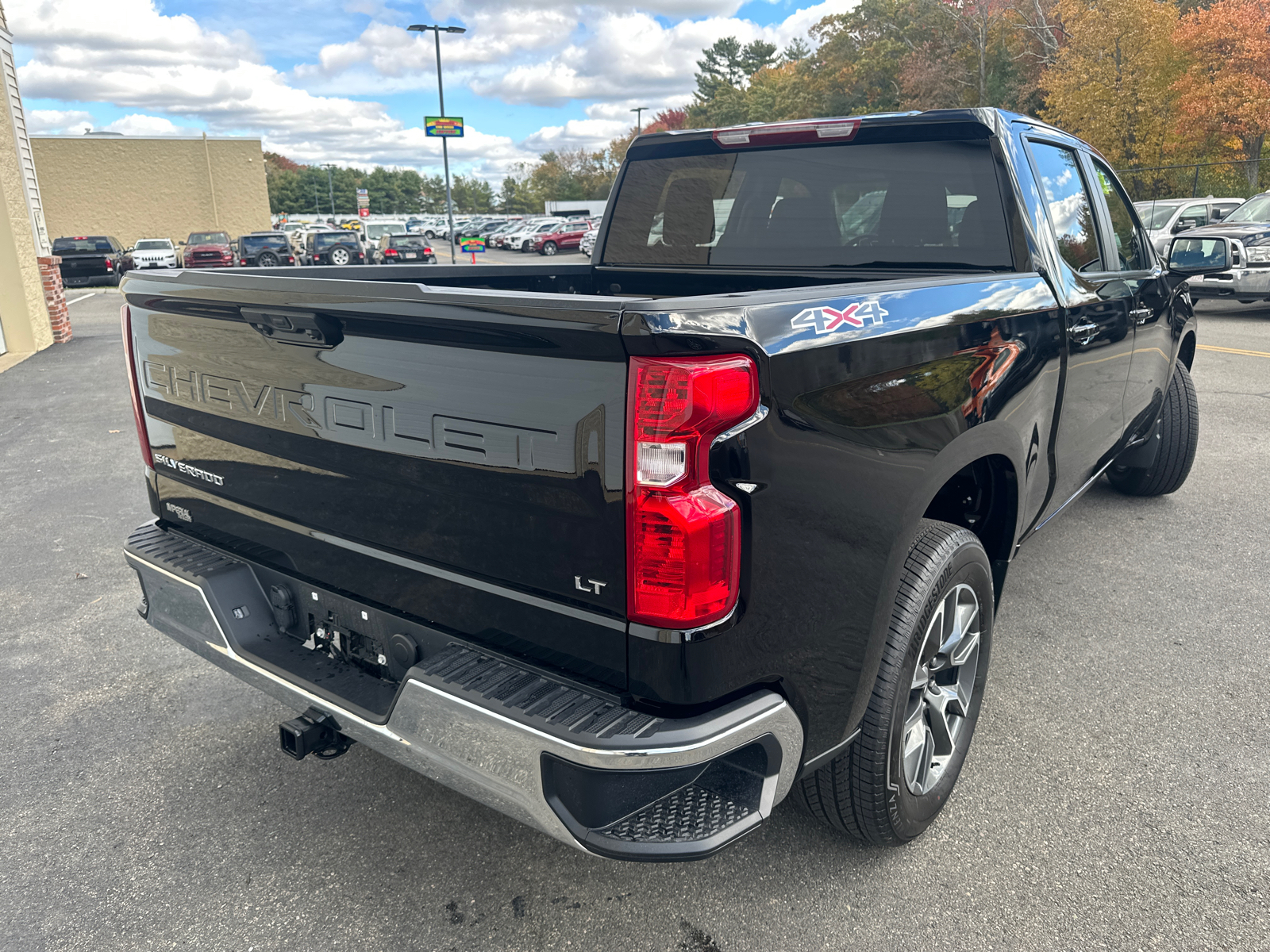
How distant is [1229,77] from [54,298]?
32748 mm

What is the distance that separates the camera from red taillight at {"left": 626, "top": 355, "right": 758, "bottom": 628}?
162 centimetres

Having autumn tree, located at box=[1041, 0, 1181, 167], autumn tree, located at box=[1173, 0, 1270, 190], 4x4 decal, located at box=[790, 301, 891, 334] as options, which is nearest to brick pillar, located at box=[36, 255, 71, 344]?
4x4 decal, located at box=[790, 301, 891, 334]

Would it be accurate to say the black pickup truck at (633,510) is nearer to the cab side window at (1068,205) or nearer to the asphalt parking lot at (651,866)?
the cab side window at (1068,205)

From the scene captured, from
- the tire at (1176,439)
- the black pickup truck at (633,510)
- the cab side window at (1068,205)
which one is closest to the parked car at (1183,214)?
the tire at (1176,439)

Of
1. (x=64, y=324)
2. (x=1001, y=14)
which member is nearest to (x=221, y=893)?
(x=64, y=324)

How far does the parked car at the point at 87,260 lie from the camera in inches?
1165

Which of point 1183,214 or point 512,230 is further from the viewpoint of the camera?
point 512,230

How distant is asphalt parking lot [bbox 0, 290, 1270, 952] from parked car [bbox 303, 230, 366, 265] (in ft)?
98.5

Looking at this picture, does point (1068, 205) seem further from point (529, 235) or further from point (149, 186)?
point (149, 186)

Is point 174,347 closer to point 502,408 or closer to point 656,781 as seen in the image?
point 502,408

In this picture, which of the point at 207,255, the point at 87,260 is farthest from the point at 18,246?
the point at 87,260

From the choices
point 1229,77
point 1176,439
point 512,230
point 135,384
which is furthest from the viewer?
point 512,230

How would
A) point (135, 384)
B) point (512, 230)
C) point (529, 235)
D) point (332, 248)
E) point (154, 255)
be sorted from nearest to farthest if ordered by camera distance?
point (135, 384), point (332, 248), point (154, 255), point (529, 235), point (512, 230)

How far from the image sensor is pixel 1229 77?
2784cm
